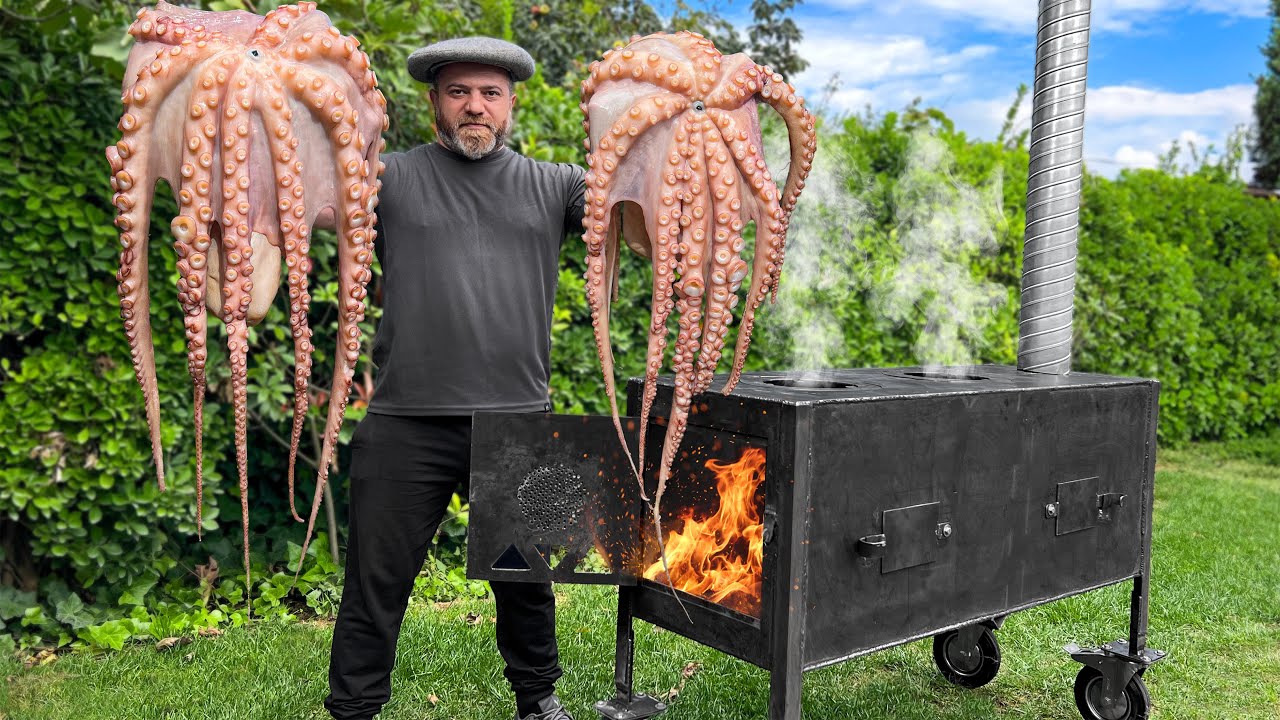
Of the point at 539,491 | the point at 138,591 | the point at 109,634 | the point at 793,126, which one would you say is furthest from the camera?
the point at 138,591

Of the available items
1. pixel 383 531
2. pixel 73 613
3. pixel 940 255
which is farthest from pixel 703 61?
pixel 940 255

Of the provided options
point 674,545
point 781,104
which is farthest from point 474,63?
point 674,545

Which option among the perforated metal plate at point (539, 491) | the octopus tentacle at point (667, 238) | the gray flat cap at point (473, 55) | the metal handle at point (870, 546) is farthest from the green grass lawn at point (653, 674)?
the gray flat cap at point (473, 55)

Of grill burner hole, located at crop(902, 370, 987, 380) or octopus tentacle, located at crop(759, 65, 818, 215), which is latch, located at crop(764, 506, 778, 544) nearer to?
octopus tentacle, located at crop(759, 65, 818, 215)

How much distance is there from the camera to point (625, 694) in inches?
119

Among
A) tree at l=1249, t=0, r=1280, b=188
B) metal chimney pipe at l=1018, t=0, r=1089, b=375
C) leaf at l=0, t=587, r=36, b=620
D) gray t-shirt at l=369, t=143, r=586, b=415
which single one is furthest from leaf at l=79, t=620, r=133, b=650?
tree at l=1249, t=0, r=1280, b=188

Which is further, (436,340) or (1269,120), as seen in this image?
(1269,120)

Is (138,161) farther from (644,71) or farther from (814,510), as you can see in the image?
(814,510)

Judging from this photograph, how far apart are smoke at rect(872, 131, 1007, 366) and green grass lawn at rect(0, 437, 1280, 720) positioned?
171 centimetres

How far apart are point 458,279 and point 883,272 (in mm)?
3811

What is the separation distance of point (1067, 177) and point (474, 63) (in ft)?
7.51

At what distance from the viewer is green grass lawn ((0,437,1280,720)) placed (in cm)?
353

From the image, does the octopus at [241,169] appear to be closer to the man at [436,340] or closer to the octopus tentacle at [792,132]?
the octopus tentacle at [792,132]

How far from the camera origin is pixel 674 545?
2.70 m
